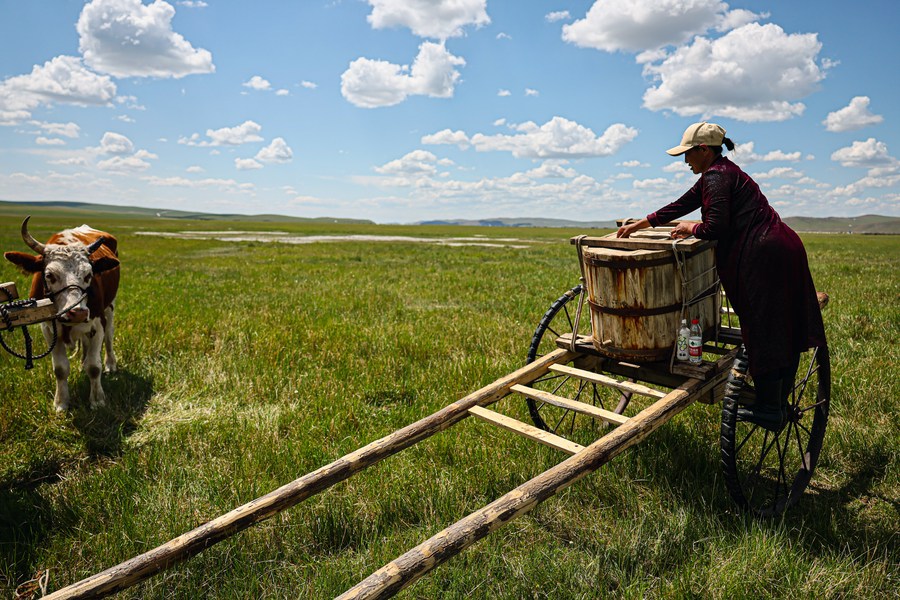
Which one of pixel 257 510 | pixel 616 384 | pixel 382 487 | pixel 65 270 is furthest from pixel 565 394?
pixel 65 270

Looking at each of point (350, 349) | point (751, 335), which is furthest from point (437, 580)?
point (350, 349)

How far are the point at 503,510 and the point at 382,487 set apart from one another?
1768mm

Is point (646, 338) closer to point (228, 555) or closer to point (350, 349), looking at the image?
point (228, 555)

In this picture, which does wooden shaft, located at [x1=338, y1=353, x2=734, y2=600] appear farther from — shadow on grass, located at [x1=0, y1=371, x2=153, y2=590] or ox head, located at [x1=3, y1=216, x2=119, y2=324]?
ox head, located at [x1=3, y1=216, x2=119, y2=324]

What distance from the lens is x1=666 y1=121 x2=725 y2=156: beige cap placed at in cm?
400

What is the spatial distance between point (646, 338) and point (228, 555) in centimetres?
342

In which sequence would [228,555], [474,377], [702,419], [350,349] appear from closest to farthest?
[228,555]
[702,419]
[474,377]
[350,349]

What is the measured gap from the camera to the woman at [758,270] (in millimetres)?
3820

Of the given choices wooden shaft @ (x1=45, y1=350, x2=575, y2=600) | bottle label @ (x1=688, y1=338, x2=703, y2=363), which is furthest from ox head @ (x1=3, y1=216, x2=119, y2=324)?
bottle label @ (x1=688, y1=338, x2=703, y2=363)

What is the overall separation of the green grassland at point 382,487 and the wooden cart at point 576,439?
1.26 ft

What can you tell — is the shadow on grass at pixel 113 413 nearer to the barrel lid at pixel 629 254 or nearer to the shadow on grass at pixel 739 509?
the shadow on grass at pixel 739 509

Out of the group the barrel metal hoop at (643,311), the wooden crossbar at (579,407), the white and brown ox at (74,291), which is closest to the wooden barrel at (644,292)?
the barrel metal hoop at (643,311)

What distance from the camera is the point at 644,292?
13.0 ft

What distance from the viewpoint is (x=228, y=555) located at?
345 centimetres
